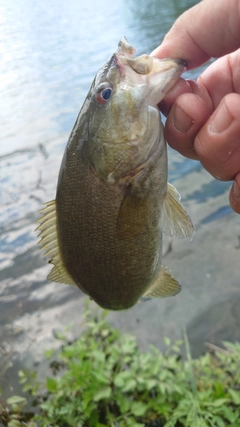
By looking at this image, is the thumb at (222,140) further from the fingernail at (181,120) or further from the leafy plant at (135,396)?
the leafy plant at (135,396)

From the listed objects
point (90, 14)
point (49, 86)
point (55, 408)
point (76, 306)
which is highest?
point (55, 408)

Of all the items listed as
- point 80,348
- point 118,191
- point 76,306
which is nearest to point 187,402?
point 80,348

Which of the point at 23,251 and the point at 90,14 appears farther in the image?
the point at 90,14

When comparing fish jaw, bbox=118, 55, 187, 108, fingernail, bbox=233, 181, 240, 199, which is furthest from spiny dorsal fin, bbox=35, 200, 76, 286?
fingernail, bbox=233, 181, 240, 199

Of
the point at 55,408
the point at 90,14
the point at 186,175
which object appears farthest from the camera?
the point at 90,14

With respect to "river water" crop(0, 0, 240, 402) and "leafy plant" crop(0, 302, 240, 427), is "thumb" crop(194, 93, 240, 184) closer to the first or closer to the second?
"leafy plant" crop(0, 302, 240, 427)

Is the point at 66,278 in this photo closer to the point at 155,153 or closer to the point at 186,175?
the point at 155,153

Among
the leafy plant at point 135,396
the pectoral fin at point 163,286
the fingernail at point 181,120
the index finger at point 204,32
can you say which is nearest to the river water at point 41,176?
the leafy plant at point 135,396
